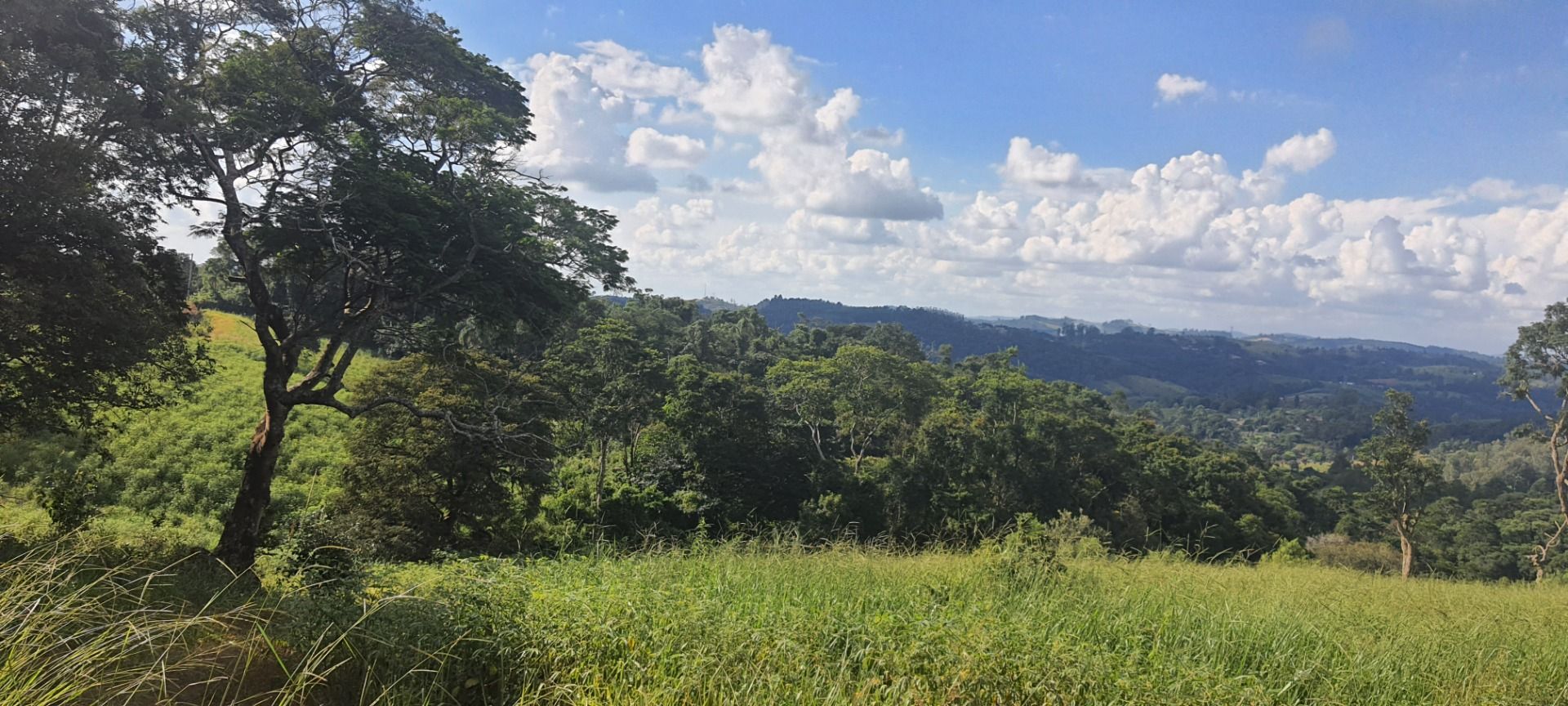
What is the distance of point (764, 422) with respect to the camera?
896 inches

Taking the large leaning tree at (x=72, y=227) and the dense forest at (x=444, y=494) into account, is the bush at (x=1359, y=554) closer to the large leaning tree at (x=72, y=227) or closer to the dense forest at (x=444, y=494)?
the dense forest at (x=444, y=494)

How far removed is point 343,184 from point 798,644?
8880 millimetres

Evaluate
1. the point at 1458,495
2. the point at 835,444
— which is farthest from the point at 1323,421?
the point at 835,444

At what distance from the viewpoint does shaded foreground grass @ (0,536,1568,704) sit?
317cm

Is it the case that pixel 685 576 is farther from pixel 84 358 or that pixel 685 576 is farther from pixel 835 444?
pixel 835 444

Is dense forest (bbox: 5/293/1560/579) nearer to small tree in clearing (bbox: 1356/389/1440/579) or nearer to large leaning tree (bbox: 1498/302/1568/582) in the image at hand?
small tree in clearing (bbox: 1356/389/1440/579)

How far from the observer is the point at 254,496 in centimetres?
903

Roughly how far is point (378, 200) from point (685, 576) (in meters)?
7.15

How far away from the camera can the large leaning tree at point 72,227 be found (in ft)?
19.6

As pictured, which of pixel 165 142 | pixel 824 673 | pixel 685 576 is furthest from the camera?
pixel 165 142

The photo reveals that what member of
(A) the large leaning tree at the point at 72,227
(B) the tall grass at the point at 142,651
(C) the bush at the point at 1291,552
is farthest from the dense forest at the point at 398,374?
(C) the bush at the point at 1291,552

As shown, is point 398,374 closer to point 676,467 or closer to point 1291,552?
point 676,467

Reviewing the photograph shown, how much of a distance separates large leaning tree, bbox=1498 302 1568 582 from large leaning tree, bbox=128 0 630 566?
26.6m

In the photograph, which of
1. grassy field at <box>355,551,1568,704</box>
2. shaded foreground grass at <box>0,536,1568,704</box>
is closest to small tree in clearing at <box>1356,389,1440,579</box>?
grassy field at <box>355,551,1568,704</box>
